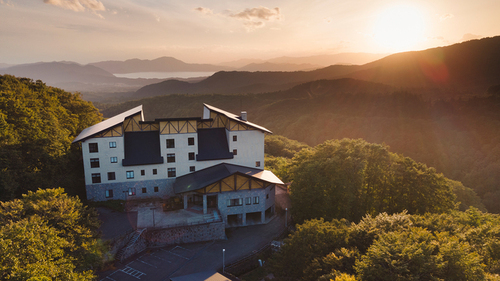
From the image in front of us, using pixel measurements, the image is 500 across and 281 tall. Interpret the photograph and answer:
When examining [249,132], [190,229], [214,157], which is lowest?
[190,229]

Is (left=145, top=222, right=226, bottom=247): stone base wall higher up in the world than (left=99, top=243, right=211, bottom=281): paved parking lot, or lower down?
higher up

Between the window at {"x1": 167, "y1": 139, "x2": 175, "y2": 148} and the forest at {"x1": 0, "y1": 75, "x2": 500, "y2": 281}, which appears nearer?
the forest at {"x1": 0, "y1": 75, "x2": 500, "y2": 281}

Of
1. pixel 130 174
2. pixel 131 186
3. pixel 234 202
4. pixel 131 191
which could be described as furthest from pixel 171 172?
pixel 234 202

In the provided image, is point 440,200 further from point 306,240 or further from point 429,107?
point 429,107

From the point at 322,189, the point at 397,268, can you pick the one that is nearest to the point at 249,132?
the point at 322,189

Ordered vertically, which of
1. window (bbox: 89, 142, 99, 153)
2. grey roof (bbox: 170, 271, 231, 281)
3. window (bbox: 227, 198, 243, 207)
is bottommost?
grey roof (bbox: 170, 271, 231, 281)

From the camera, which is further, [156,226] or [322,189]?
[322,189]

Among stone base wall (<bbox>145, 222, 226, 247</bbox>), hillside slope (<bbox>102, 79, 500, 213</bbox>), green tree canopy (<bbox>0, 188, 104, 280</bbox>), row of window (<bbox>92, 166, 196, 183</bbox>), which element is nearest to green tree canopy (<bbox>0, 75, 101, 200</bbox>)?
row of window (<bbox>92, 166, 196, 183</bbox>)

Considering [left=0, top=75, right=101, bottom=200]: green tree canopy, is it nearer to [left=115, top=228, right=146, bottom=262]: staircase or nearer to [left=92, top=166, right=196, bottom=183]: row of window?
[left=92, top=166, right=196, bottom=183]: row of window
